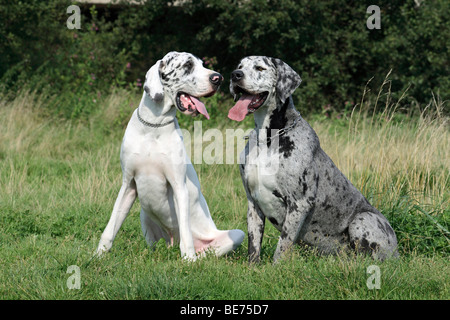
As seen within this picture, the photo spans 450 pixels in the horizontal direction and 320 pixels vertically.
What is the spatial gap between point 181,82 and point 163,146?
595 mm

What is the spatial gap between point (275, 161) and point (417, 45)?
37.6 feet

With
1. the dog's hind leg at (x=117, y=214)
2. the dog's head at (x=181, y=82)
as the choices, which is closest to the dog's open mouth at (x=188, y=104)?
the dog's head at (x=181, y=82)

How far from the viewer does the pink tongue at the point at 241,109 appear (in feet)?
16.8

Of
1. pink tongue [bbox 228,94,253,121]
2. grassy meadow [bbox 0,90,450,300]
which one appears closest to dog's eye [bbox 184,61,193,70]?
pink tongue [bbox 228,94,253,121]

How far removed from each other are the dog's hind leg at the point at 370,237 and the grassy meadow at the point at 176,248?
0.15 meters

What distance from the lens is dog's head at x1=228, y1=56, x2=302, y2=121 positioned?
516 cm

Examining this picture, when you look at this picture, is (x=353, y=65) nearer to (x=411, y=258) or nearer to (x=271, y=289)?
(x=411, y=258)

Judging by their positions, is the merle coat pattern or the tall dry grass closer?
the merle coat pattern

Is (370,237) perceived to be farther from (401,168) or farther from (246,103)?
(401,168)

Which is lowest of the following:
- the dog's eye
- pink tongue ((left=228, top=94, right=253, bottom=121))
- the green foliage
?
pink tongue ((left=228, top=94, right=253, bottom=121))

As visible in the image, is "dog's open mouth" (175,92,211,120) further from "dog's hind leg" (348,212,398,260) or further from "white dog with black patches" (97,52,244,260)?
"dog's hind leg" (348,212,398,260)

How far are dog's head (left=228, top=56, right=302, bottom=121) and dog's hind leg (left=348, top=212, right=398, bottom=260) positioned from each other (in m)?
1.31

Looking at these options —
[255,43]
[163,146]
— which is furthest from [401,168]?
[255,43]

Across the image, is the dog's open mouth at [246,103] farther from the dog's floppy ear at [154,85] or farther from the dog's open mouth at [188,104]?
the dog's floppy ear at [154,85]
